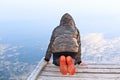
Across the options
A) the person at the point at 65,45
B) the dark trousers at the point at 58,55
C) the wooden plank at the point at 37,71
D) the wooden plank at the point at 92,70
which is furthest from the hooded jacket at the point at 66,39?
the wooden plank at the point at 92,70

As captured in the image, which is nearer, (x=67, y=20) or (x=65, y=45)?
(x=65, y=45)

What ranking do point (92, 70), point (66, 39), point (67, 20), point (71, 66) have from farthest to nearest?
point (67, 20) < point (66, 39) < point (92, 70) < point (71, 66)

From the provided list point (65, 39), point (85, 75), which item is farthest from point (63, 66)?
point (65, 39)

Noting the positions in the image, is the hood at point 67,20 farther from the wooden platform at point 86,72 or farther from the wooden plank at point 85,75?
the wooden plank at point 85,75

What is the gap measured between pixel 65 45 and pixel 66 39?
24 cm

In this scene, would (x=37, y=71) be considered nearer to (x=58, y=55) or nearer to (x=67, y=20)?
(x=58, y=55)

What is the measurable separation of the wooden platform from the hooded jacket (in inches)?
18.9

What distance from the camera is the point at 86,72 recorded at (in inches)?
599

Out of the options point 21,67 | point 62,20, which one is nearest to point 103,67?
point 62,20

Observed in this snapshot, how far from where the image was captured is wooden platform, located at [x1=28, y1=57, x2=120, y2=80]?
1459 centimetres

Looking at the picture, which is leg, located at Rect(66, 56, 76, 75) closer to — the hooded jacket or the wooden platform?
the wooden platform

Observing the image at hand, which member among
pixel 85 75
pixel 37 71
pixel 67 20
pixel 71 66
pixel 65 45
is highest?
pixel 67 20

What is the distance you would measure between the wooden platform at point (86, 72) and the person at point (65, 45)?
282 millimetres

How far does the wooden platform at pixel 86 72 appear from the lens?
14594 millimetres
